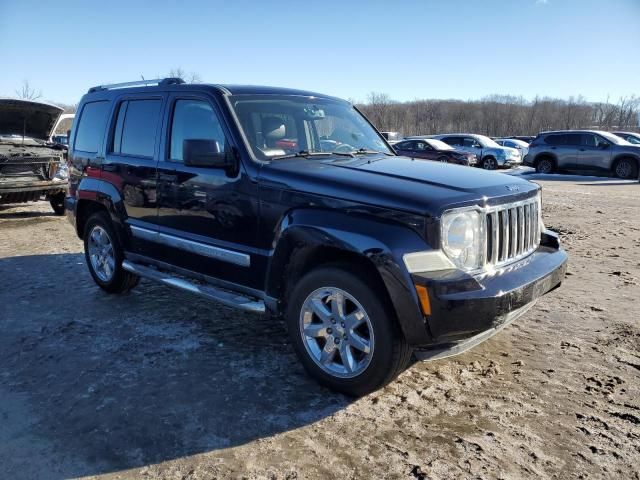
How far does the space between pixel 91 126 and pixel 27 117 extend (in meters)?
5.79

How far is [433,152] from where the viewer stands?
20031 mm

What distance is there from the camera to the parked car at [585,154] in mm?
18281

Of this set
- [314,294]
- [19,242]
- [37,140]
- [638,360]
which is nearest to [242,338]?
[314,294]

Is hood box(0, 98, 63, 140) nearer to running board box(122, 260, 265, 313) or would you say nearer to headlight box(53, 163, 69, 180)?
headlight box(53, 163, 69, 180)

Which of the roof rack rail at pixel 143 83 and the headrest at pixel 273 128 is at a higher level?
the roof rack rail at pixel 143 83

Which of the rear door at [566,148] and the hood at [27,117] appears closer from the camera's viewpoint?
the hood at [27,117]

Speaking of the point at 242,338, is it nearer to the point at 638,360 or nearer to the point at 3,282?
the point at 638,360

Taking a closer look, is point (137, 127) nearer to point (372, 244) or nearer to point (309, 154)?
point (309, 154)

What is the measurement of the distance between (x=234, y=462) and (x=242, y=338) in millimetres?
1645

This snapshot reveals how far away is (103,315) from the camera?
192 inches

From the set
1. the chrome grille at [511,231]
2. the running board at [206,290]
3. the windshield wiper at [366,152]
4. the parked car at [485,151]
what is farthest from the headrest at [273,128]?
the parked car at [485,151]

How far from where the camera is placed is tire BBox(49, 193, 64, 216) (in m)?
10.6

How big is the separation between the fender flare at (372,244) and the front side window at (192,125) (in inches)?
40.9

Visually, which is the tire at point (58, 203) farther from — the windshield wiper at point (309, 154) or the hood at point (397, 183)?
the hood at point (397, 183)
